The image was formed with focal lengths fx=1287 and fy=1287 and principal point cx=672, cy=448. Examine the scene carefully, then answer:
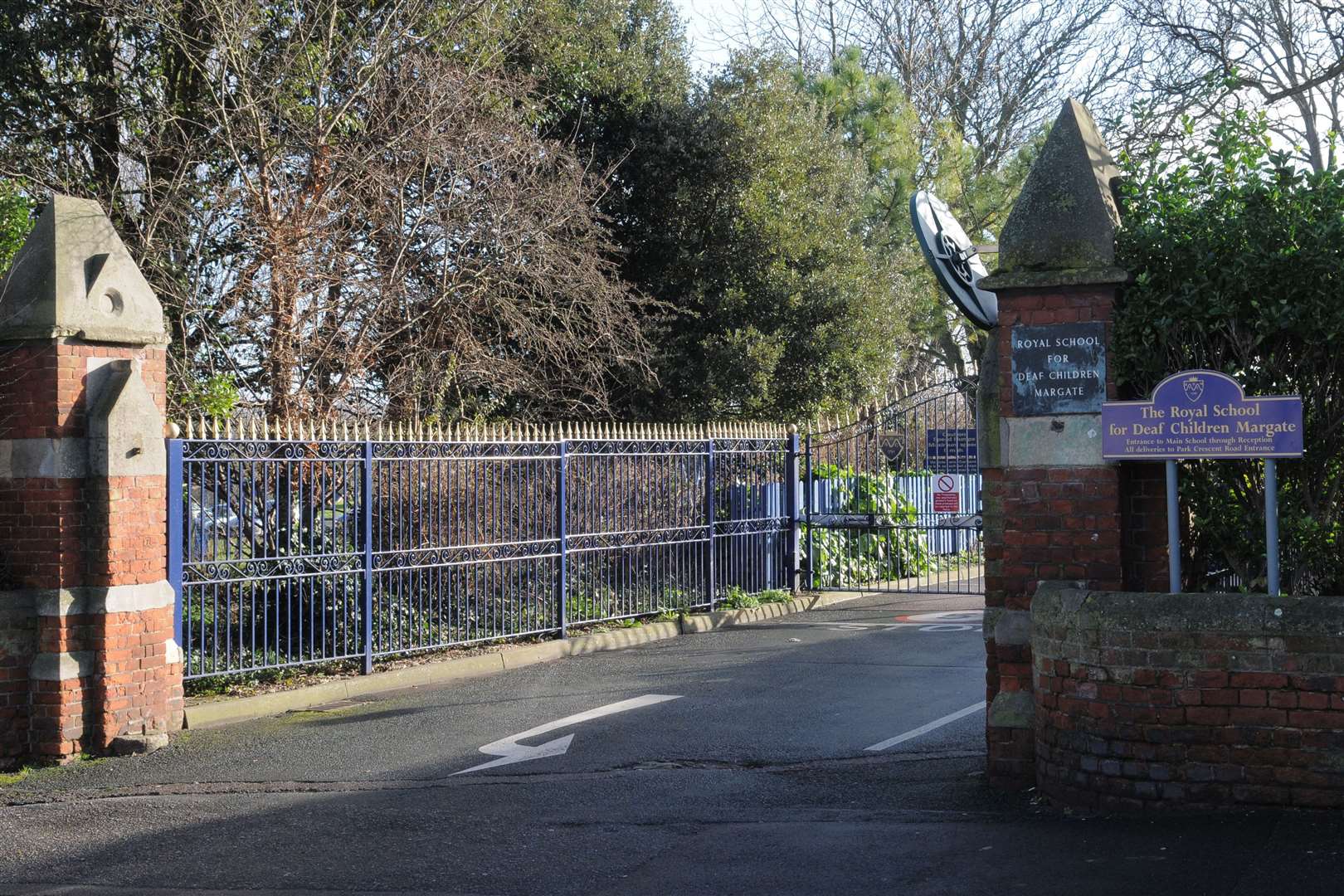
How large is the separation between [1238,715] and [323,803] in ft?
16.2

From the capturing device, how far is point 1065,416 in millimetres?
6918

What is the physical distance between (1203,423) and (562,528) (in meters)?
8.29

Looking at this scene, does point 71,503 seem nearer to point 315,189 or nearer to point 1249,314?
point 315,189

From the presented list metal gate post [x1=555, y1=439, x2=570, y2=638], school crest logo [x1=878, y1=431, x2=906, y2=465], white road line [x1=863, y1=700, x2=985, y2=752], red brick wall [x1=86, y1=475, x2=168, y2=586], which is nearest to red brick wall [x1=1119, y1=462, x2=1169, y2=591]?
white road line [x1=863, y1=700, x2=985, y2=752]

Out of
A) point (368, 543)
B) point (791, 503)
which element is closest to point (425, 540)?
point (368, 543)

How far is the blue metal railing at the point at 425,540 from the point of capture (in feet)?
34.4

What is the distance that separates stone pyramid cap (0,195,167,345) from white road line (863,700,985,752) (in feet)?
19.3

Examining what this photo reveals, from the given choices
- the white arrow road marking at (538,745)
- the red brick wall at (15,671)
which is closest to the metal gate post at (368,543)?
the white arrow road marking at (538,745)

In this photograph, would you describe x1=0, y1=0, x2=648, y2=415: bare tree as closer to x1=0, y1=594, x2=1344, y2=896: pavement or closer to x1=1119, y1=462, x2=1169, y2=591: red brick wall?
x1=0, y1=594, x2=1344, y2=896: pavement

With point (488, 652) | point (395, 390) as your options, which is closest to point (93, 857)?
point (488, 652)

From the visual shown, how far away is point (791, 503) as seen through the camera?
1750 cm

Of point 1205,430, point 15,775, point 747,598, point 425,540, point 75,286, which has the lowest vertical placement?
point 15,775

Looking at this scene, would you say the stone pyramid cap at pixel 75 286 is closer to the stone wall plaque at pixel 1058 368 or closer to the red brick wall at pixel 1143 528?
the stone wall plaque at pixel 1058 368

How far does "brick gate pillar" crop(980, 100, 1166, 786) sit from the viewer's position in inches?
270
